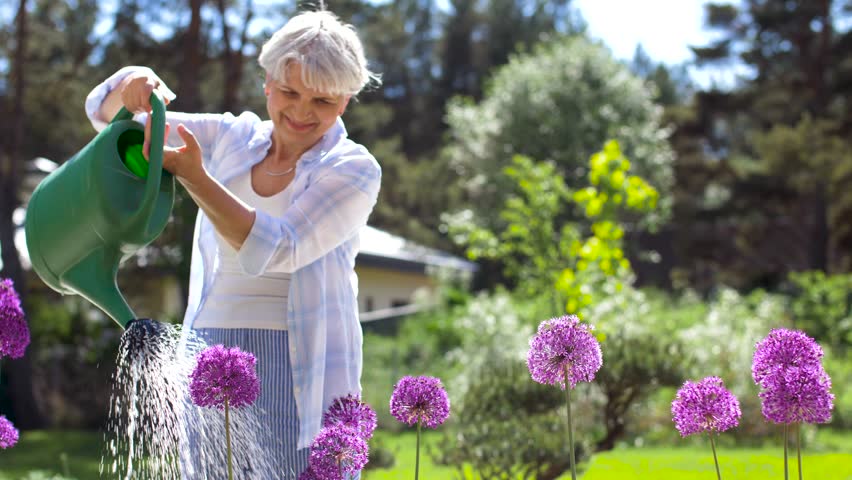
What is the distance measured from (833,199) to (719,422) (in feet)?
69.0

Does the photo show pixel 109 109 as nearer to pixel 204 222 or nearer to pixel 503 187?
pixel 204 222

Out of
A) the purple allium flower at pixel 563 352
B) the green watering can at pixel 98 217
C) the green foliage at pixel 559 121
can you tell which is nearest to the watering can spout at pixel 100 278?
the green watering can at pixel 98 217

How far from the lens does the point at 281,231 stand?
178 centimetres

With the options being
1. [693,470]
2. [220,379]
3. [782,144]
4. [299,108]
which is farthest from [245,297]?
[782,144]

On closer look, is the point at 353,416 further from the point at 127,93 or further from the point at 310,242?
the point at 127,93

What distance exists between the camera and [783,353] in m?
1.53

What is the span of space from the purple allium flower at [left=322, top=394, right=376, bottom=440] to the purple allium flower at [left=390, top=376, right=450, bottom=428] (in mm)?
57

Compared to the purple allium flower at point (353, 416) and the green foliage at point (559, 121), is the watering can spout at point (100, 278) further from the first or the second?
the green foliage at point (559, 121)

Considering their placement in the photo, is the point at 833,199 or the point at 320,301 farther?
the point at 833,199

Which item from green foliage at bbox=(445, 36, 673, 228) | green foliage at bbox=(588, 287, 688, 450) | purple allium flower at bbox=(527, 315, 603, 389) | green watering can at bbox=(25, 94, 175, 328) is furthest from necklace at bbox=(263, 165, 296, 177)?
green foliage at bbox=(445, 36, 673, 228)

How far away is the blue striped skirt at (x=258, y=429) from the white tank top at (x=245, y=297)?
0.8 inches

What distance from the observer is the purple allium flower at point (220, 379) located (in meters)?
1.45

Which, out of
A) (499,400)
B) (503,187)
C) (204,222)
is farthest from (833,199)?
(204,222)

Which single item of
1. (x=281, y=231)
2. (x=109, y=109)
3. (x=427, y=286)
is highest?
(x=427, y=286)
